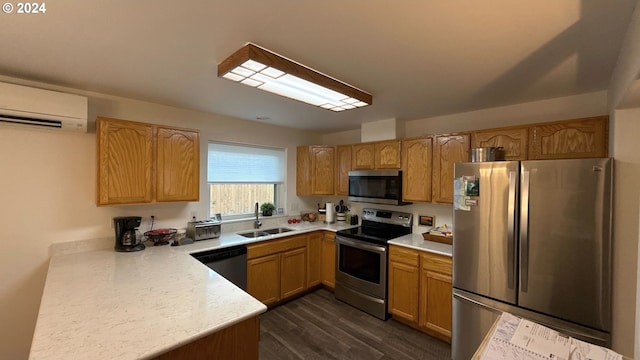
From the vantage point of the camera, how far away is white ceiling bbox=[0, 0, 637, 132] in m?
1.19

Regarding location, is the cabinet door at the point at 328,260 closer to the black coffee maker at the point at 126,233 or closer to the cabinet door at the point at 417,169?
the cabinet door at the point at 417,169

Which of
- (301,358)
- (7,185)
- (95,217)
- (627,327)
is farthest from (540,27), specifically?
(7,185)

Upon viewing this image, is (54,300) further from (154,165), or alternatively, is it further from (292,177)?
(292,177)

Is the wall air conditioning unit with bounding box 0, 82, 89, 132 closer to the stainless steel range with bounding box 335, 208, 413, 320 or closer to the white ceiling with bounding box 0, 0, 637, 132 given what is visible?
the white ceiling with bounding box 0, 0, 637, 132

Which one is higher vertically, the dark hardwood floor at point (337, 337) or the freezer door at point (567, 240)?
the freezer door at point (567, 240)

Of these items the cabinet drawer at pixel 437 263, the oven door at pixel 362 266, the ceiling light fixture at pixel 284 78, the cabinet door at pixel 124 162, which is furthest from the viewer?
the oven door at pixel 362 266

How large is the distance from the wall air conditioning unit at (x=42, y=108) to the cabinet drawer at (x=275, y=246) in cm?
195

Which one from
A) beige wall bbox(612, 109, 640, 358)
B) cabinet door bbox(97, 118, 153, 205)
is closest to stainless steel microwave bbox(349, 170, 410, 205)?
beige wall bbox(612, 109, 640, 358)

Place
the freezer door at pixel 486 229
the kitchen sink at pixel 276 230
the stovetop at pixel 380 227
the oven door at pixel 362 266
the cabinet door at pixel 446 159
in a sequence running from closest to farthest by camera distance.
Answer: the freezer door at pixel 486 229
the cabinet door at pixel 446 159
the oven door at pixel 362 266
the stovetop at pixel 380 227
the kitchen sink at pixel 276 230

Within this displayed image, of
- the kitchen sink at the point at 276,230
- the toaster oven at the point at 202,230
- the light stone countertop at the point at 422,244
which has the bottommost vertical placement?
the kitchen sink at the point at 276,230

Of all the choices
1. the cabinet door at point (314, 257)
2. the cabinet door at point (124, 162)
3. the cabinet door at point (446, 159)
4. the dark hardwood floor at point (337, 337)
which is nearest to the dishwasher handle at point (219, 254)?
the cabinet door at point (124, 162)

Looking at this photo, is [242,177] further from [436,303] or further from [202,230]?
[436,303]

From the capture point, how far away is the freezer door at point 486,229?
1.93 meters

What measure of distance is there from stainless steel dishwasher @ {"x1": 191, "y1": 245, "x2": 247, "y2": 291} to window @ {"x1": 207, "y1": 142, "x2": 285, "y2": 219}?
0.81 m
